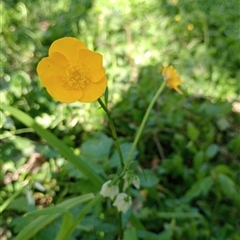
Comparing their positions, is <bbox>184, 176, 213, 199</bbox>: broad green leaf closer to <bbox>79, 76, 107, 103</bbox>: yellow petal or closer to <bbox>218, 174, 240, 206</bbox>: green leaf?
<bbox>218, 174, 240, 206</bbox>: green leaf

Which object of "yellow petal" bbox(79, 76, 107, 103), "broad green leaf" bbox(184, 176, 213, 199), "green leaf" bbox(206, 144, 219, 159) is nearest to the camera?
"yellow petal" bbox(79, 76, 107, 103)

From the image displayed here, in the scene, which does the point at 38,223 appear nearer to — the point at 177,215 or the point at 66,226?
the point at 66,226

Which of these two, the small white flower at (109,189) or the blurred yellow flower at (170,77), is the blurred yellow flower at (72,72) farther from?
the blurred yellow flower at (170,77)

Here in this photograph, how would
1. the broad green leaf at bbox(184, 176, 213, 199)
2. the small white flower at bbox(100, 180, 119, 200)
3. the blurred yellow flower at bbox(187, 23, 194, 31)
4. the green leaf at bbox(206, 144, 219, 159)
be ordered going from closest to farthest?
the small white flower at bbox(100, 180, 119, 200) < the broad green leaf at bbox(184, 176, 213, 199) < the green leaf at bbox(206, 144, 219, 159) < the blurred yellow flower at bbox(187, 23, 194, 31)

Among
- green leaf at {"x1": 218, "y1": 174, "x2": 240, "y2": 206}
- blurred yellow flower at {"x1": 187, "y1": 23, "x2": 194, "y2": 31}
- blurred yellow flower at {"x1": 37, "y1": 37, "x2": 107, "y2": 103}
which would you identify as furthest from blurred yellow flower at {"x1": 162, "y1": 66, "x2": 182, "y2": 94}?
blurred yellow flower at {"x1": 187, "y1": 23, "x2": 194, "y2": 31}

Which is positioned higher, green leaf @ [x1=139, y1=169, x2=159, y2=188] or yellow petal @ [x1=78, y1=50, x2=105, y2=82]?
yellow petal @ [x1=78, y1=50, x2=105, y2=82]

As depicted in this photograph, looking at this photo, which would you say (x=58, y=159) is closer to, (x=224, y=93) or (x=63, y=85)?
(x=63, y=85)

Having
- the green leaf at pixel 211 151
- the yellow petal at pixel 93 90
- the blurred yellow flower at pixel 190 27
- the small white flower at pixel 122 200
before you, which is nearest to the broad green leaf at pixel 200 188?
the green leaf at pixel 211 151

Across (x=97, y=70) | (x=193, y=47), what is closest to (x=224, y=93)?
(x=193, y=47)
